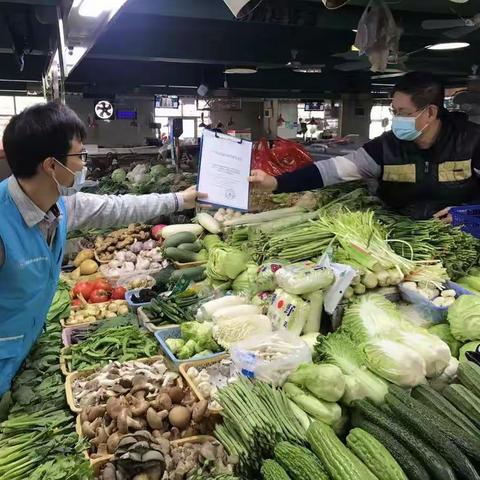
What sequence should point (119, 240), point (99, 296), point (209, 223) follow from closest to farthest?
1. point (99, 296)
2. point (209, 223)
3. point (119, 240)

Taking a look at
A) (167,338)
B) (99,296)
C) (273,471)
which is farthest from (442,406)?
(99,296)

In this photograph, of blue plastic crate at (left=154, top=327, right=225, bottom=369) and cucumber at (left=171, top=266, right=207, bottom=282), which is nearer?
blue plastic crate at (left=154, top=327, right=225, bottom=369)

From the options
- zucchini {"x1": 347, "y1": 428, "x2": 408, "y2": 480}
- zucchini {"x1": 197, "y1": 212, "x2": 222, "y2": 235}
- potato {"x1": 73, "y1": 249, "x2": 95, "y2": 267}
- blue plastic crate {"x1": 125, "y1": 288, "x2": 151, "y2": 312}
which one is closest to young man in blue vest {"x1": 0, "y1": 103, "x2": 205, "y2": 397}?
blue plastic crate {"x1": 125, "y1": 288, "x2": 151, "y2": 312}

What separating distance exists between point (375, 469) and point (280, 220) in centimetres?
234

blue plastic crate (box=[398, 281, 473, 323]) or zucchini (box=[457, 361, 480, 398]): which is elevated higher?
blue plastic crate (box=[398, 281, 473, 323])

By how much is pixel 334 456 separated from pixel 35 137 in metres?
1.88

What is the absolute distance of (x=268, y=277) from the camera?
290cm

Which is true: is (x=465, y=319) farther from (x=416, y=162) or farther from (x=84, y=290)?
(x=84, y=290)

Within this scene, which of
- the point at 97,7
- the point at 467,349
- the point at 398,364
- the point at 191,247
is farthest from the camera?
the point at 191,247

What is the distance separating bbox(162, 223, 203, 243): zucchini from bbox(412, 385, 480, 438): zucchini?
295 cm

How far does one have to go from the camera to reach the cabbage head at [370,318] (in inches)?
91.1

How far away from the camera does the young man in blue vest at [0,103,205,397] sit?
91.9 inches

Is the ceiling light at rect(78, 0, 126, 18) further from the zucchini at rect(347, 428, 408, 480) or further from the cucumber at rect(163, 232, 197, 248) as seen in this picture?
the zucchini at rect(347, 428, 408, 480)

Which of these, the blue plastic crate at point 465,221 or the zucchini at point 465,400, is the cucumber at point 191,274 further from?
the zucchini at point 465,400
